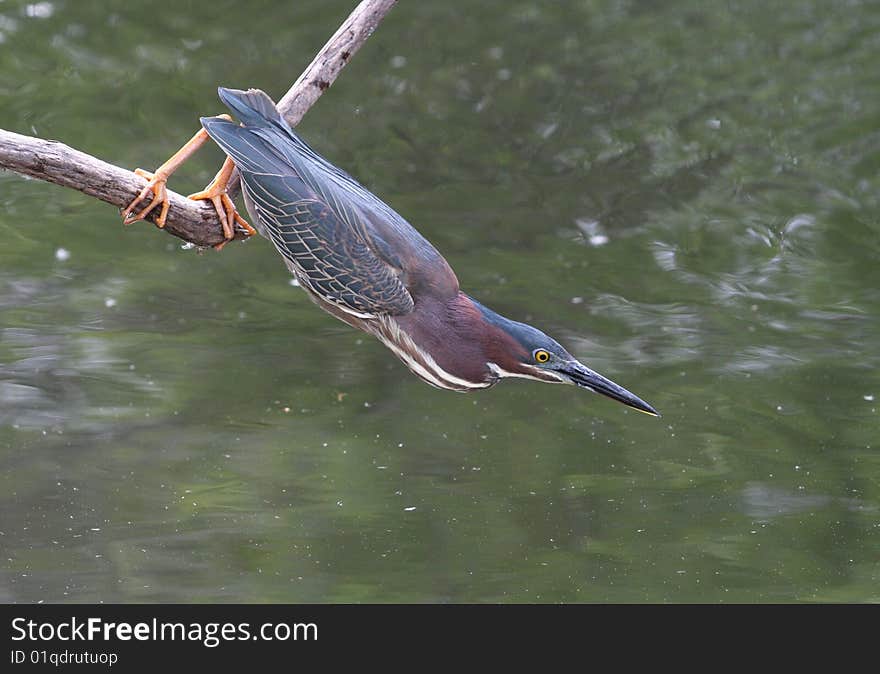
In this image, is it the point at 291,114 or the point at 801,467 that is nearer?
the point at 291,114

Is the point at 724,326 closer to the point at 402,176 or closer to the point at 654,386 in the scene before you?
the point at 654,386

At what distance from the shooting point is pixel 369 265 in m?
2.90

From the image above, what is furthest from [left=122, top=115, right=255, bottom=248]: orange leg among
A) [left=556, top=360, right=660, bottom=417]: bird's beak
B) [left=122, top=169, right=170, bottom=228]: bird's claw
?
[left=556, top=360, right=660, bottom=417]: bird's beak

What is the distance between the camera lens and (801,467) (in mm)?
4832

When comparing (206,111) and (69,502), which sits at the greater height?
(206,111)

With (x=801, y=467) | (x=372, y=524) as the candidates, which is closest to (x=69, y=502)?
(x=372, y=524)

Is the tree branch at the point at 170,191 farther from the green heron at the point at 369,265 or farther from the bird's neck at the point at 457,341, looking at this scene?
the bird's neck at the point at 457,341

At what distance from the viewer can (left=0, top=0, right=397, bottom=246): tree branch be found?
8.99 ft

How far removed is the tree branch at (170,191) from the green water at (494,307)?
1.49m

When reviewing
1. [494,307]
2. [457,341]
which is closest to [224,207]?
[457,341]

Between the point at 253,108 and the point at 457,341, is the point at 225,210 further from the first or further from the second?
the point at 457,341

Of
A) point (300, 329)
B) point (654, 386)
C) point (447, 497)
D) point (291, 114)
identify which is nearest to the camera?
point (291, 114)

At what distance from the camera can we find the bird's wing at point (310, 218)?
292cm

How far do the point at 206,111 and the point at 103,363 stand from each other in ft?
6.55
